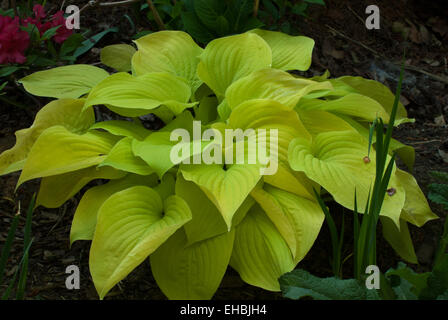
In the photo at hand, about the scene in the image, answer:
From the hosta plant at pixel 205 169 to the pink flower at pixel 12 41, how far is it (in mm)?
107

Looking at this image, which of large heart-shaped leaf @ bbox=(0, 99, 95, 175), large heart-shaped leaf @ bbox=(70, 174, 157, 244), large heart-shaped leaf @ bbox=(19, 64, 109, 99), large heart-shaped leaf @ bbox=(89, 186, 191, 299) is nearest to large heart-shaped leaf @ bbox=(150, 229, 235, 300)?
large heart-shaped leaf @ bbox=(89, 186, 191, 299)

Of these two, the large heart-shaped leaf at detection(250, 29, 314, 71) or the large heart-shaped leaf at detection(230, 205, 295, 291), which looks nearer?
the large heart-shaped leaf at detection(230, 205, 295, 291)

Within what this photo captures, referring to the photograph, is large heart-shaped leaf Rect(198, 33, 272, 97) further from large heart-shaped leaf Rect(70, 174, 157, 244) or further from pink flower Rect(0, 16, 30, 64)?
pink flower Rect(0, 16, 30, 64)

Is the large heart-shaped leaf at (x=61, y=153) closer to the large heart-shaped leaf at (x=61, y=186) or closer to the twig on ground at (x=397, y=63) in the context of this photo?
the large heart-shaped leaf at (x=61, y=186)

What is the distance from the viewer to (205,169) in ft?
4.97

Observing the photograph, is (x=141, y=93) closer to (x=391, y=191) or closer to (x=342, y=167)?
(x=342, y=167)

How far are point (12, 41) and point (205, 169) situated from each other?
85cm

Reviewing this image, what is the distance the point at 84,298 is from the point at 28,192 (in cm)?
47

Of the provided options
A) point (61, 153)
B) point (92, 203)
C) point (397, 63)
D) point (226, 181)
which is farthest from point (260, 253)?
point (397, 63)

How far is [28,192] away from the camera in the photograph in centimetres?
187

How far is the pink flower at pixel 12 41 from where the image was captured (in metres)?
1.83

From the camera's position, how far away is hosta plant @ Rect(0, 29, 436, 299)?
1.46 m

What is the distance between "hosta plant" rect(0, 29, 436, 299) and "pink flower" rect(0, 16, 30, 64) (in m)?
0.11

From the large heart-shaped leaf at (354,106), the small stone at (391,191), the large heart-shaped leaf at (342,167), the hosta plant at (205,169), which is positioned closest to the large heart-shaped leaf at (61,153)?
the hosta plant at (205,169)
